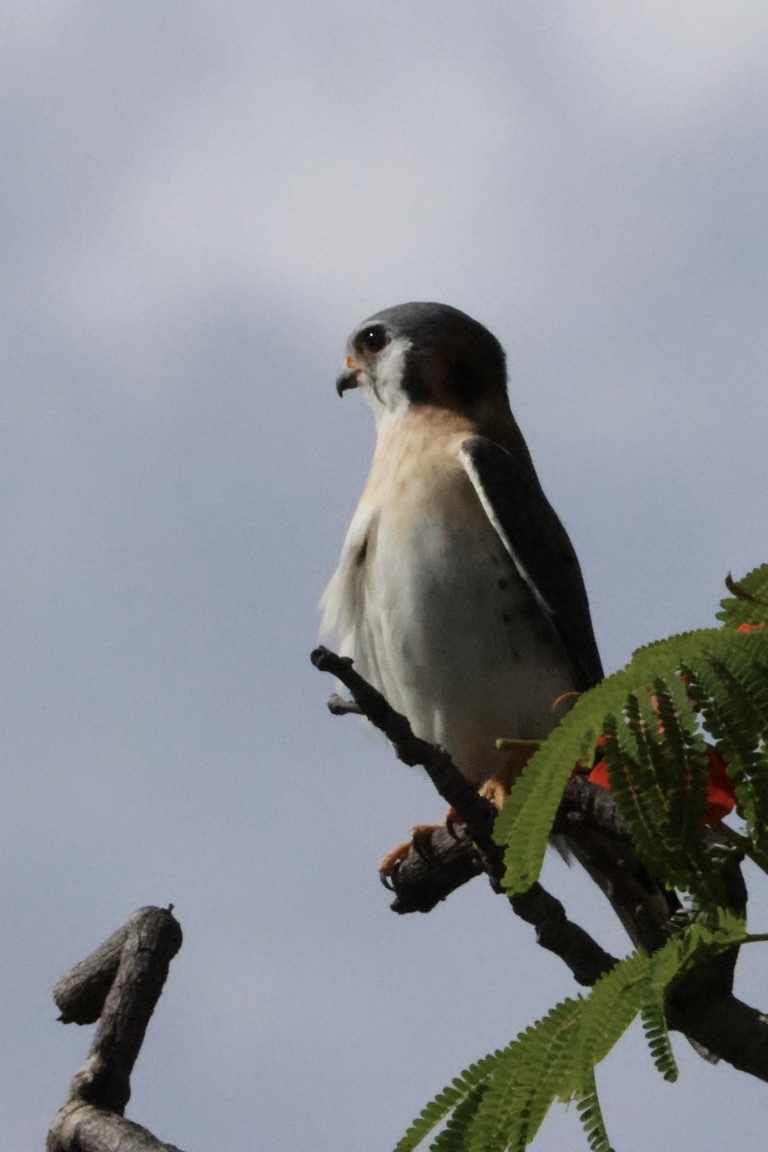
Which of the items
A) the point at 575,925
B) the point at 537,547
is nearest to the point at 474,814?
the point at 575,925

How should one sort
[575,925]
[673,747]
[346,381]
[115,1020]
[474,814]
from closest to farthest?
[673,747] → [474,814] → [575,925] → [115,1020] → [346,381]

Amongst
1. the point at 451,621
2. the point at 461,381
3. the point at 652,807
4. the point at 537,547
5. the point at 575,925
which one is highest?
the point at 461,381

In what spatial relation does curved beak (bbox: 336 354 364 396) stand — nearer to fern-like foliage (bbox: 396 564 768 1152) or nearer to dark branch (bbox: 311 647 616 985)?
dark branch (bbox: 311 647 616 985)

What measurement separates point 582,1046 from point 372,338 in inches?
203

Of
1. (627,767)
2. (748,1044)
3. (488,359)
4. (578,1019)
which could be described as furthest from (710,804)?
(488,359)

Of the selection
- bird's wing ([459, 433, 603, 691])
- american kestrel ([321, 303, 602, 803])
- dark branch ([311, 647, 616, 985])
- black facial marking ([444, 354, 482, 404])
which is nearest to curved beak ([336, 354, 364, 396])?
black facial marking ([444, 354, 482, 404])

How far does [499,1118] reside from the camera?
2.82 meters

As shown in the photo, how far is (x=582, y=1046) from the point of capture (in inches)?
106

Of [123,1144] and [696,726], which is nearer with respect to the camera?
[696,726]

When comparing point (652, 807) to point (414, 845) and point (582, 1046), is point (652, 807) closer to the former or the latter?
point (582, 1046)

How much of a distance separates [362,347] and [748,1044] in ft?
14.6

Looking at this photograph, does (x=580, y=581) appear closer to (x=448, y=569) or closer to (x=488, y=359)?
(x=448, y=569)

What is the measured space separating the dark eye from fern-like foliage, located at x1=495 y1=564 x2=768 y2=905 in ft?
16.3

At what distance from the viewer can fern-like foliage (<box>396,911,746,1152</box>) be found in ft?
8.86
